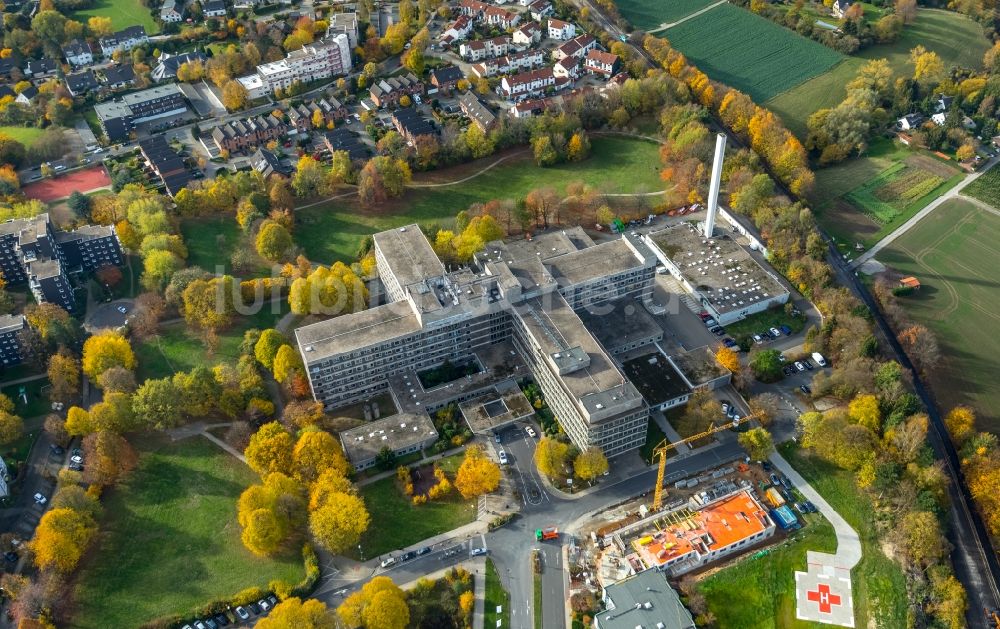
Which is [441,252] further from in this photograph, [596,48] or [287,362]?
[596,48]

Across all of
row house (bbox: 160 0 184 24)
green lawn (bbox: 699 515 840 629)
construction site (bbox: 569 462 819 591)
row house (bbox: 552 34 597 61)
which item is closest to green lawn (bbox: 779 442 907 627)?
green lawn (bbox: 699 515 840 629)

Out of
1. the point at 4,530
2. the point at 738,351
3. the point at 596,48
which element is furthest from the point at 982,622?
the point at 596,48

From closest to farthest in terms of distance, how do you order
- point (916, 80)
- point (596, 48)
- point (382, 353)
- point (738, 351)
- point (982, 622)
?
point (982, 622), point (382, 353), point (738, 351), point (916, 80), point (596, 48)

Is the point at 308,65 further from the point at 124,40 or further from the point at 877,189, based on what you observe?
the point at 877,189

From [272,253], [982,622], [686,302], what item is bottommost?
[982,622]

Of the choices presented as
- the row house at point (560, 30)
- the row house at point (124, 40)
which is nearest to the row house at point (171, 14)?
the row house at point (124, 40)
